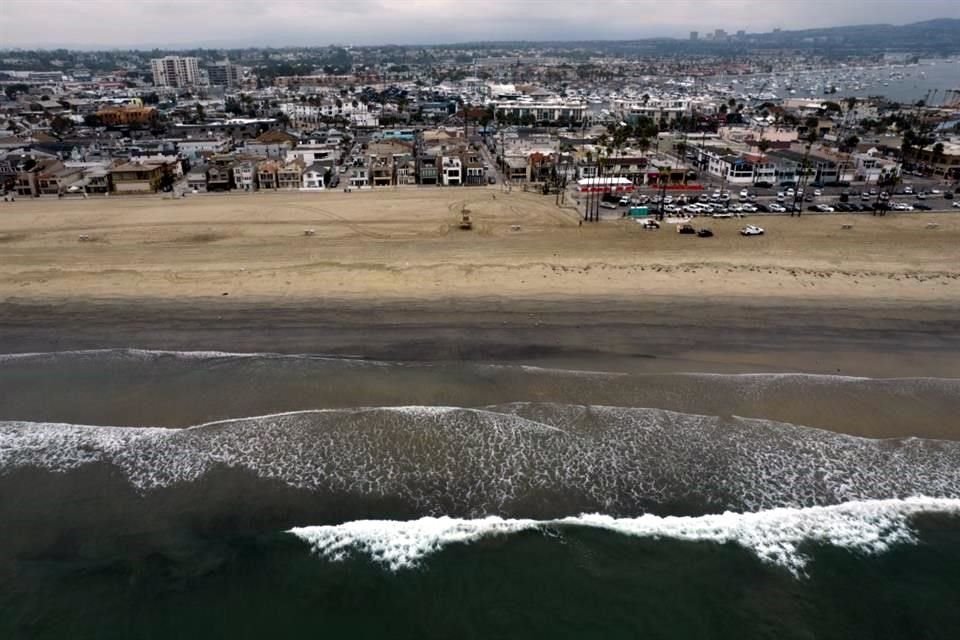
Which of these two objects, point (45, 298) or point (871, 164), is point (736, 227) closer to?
point (871, 164)

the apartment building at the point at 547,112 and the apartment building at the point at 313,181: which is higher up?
the apartment building at the point at 547,112

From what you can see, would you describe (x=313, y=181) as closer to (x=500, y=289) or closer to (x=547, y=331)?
(x=500, y=289)

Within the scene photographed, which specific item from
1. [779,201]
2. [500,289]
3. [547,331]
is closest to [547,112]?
[779,201]

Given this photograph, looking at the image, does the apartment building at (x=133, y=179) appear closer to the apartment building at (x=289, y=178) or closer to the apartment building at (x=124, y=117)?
the apartment building at (x=289, y=178)

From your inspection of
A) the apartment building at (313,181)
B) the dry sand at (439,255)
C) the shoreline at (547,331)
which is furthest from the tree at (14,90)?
the shoreline at (547,331)

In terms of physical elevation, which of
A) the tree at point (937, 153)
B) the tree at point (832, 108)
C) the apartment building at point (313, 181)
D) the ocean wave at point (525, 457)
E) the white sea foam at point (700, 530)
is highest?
the tree at point (832, 108)

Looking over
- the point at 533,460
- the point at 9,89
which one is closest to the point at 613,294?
the point at 533,460

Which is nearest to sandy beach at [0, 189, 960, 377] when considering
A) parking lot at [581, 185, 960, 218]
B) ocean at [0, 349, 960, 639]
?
ocean at [0, 349, 960, 639]
